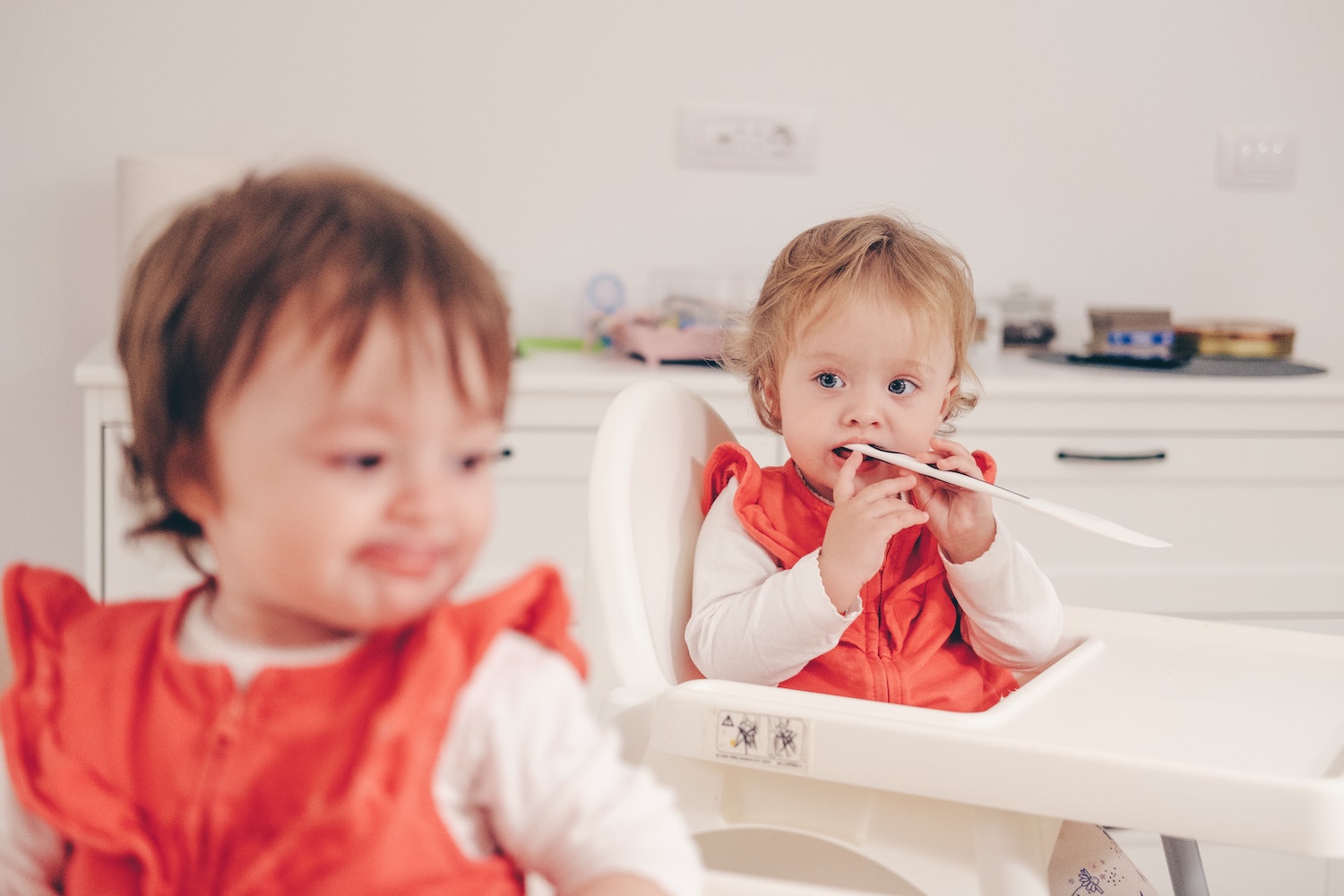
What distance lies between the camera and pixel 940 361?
1.06m

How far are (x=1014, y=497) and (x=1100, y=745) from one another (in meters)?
0.18

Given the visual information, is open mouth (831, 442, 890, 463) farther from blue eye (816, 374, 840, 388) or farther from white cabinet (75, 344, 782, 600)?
white cabinet (75, 344, 782, 600)

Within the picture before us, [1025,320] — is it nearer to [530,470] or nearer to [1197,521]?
[1197,521]

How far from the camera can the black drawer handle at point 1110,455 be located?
2041 mm

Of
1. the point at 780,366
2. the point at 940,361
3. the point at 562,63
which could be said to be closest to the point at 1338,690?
the point at 940,361

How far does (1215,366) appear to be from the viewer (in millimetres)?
2205

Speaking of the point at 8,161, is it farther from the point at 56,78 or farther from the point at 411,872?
the point at 411,872

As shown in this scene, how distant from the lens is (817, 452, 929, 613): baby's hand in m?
0.96

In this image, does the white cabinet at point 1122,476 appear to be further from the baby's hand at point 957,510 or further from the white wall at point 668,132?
the baby's hand at point 957,510

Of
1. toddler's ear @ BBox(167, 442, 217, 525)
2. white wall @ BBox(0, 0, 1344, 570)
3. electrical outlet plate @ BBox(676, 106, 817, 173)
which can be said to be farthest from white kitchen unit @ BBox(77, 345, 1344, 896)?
A: toddler's ear @ BBox(167, 442, 217, 525)

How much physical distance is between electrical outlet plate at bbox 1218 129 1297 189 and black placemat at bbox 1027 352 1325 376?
0.45m

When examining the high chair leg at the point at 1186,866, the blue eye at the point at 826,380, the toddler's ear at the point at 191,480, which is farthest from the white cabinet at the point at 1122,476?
the toddler's ear at the point at 191,480

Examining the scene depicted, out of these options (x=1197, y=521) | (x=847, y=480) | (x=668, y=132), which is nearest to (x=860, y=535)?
(x=847, y=480)

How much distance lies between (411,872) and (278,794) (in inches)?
2.6
